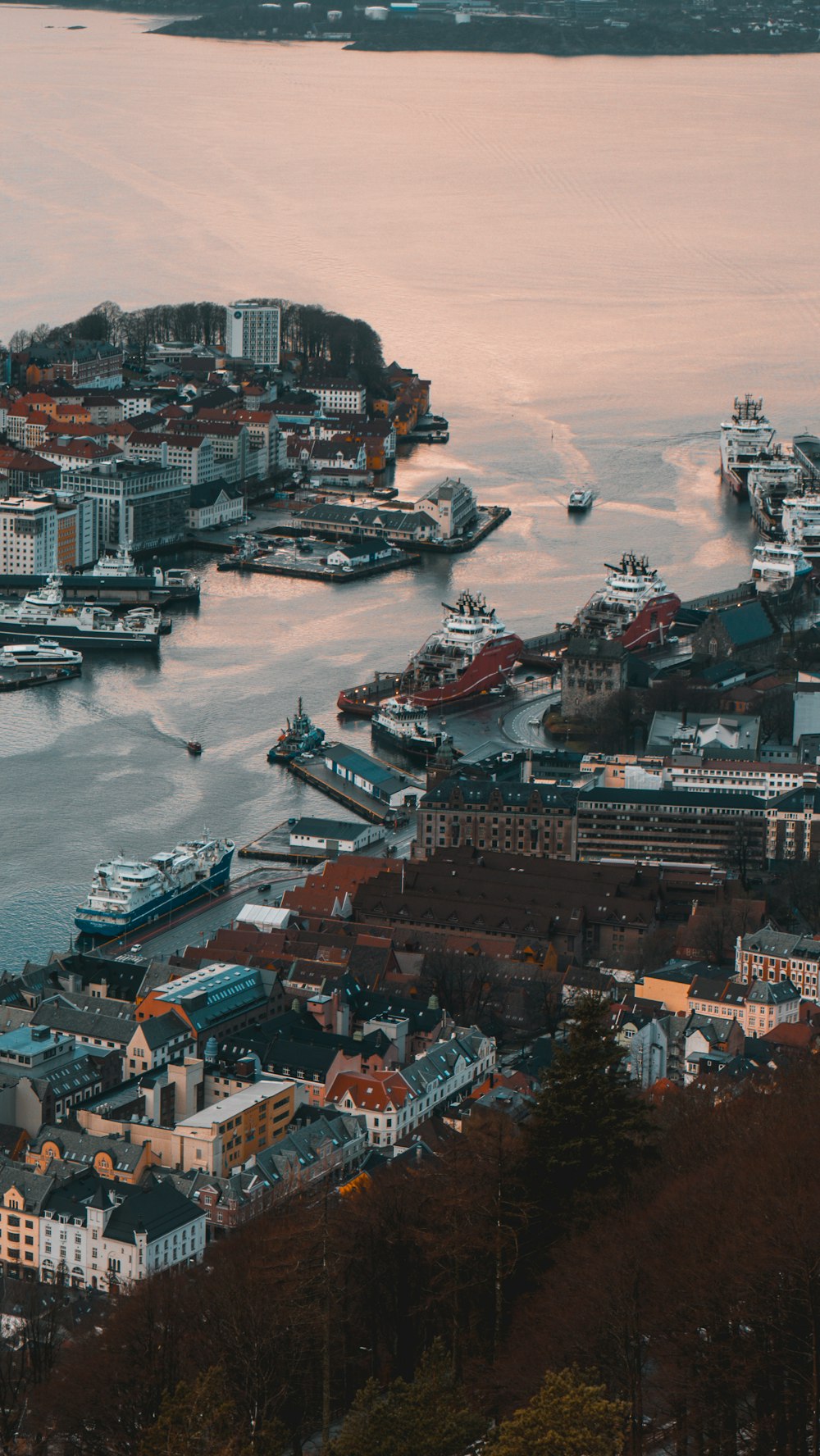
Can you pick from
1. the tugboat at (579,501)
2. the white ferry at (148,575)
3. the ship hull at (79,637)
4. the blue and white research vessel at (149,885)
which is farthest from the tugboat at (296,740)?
the tugboat at (579,501)

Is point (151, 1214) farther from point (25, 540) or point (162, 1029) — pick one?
point (25, 540)

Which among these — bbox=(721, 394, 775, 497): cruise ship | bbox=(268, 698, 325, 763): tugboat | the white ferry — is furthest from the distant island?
bbox=(268, 698, 325, 763): tugboat

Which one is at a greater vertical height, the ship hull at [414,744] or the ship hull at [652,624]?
the ship hull at [652,624]

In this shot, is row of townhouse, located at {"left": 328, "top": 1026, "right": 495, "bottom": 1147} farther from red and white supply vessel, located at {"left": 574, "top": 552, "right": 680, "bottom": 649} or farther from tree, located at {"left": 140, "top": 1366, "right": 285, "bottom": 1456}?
red and white supply vessel, located at {"left": 574, "top": 552, "right": 680, "bottom": 649}

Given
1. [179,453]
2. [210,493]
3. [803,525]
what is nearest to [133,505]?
[210,493]

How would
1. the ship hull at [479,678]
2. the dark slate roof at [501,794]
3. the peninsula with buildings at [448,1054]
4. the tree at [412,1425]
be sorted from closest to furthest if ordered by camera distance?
1. the tree at [412,1425]
2. the peninsula with buildings at [448,1054]
3. the dark slate roof at [501,794]
4. the ship hull at [479,678]

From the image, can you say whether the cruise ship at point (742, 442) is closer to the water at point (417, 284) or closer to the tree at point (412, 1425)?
the water at point (417, 284)

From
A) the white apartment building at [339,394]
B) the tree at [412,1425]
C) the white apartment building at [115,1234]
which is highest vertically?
the white apartment building at [339,394]

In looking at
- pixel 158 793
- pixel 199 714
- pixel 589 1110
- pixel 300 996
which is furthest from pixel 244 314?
pixel 589 1110
